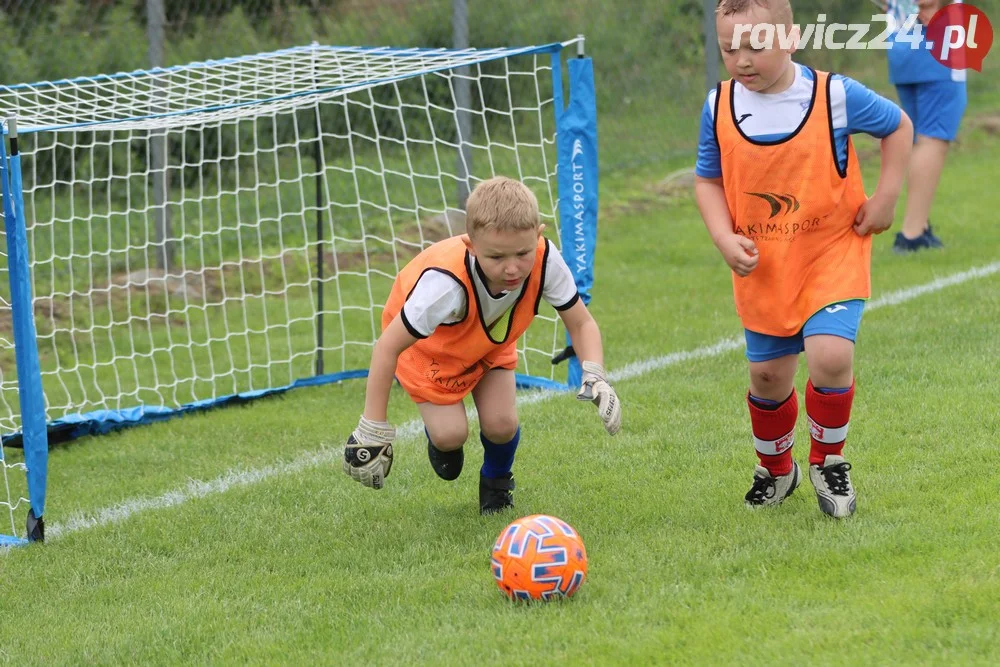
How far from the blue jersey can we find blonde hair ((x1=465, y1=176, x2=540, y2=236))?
775mm

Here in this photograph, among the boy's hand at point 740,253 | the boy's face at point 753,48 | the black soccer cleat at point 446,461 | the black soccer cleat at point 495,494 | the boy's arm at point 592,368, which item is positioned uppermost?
the boy's face at point 753,48

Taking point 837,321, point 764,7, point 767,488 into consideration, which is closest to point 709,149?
point 764,7

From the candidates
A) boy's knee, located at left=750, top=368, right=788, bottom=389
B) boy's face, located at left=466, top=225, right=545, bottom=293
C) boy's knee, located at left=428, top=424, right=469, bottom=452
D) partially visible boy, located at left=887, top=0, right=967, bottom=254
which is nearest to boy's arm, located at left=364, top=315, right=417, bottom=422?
boy's face, located at left=466, top=225, right=545, bottom=293

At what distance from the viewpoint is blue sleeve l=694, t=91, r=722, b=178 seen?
422 cm

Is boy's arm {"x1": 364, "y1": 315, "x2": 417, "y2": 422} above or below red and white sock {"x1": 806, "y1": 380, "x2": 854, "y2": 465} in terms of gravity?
above

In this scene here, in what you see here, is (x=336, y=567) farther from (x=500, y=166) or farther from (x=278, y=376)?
(x=500, y=166)

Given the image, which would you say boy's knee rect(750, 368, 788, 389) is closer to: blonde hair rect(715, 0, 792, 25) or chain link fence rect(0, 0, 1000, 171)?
blonde hair rect(715, 0, 792, 25)

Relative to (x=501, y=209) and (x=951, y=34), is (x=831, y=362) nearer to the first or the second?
(x=501, y=209)

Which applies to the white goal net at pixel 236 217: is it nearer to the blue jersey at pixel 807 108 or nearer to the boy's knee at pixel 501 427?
the boy's knee at pixel 501 427

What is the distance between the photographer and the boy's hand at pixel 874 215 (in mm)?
4023

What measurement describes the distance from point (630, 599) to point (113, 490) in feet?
8.87

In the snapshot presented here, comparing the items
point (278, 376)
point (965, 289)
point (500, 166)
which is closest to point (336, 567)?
point (278, 376)

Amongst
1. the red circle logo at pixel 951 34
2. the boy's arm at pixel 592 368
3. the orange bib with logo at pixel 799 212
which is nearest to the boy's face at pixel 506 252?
the boy's arm at pixel 592 368
